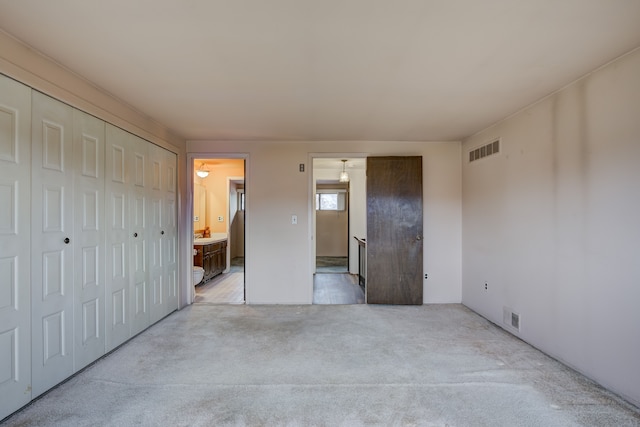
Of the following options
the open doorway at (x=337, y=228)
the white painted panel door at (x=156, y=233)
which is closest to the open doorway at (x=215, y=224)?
the white painted panel door at (x=156, y=233)

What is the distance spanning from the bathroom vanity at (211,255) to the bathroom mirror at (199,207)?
1.91 feet

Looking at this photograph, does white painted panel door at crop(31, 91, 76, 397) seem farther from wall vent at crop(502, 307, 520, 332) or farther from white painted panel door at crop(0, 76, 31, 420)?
wall vent at crop(502, 307, 520, 332)

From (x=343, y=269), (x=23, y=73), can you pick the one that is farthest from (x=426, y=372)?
(x=343, y=269)

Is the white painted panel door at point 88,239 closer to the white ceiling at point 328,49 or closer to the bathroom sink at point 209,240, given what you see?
the white ceiling at point 328,49

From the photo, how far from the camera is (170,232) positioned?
3.75 meters

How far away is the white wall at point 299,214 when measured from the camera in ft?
14.0

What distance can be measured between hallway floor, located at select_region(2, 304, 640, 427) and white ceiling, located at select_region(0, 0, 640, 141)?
2.22m

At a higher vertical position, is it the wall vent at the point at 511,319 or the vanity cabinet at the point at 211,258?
the vanity cabinet at the point at 211,258

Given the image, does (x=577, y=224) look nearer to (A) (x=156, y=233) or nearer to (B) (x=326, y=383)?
(B) (x=326, y=383)

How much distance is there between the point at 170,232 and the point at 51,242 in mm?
1686

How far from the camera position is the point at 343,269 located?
732cm

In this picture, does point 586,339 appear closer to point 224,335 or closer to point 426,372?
point 426,372

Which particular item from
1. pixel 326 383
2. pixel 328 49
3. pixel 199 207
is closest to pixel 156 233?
pixel 326 383

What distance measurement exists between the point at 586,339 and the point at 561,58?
2.00 m
